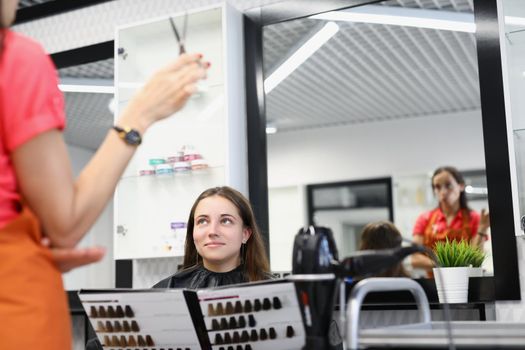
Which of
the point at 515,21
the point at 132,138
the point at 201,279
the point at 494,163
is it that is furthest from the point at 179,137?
the point at 132,138

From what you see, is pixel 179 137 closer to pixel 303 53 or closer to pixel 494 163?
pixel 494 163

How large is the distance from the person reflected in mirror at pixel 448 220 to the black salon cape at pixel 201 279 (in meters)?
1.79

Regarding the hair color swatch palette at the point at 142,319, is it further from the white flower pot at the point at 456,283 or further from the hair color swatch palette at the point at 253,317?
the white flower pot at the point at 456,283

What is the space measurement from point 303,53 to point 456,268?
272 cm

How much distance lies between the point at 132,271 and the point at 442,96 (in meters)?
4.13

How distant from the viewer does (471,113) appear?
737 centimetres

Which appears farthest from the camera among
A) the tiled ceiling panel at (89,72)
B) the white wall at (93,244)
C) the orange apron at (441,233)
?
the white wall at (93,244)

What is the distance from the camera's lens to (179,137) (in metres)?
3.63

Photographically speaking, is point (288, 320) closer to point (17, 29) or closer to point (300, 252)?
point (300, 252)

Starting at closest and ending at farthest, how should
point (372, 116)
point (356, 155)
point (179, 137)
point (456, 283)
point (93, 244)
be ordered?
point (456, 283) < point (179, 137) < point (372, 116) < point (356, 155) < point (93, 244)

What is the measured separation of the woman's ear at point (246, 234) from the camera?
8.80 ft

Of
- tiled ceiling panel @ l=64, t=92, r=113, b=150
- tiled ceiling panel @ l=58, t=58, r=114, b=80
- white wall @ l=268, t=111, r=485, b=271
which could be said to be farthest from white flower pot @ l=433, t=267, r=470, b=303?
white wall @ l=268, t=111, r=485, b=271

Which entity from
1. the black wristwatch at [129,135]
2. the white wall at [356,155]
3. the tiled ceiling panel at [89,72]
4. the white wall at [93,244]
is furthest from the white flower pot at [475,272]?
the white wall at [93,244]

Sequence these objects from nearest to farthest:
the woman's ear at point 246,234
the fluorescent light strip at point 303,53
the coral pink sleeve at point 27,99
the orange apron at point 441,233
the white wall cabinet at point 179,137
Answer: the coral pink sleeve at point 27,99, the woman's ear at point 246,234, the white wall cabinet at point 179,137, the orange apron at point 441,233, the fluorescent light strip at point 303,53
